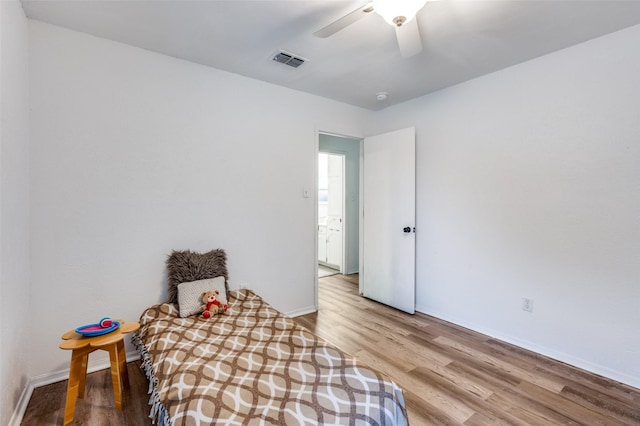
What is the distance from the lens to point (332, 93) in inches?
132

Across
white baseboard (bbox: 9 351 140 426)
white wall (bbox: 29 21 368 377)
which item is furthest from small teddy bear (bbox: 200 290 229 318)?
white baseboard (bbox: 9 351 140 426)

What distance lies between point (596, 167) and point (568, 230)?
52 cm

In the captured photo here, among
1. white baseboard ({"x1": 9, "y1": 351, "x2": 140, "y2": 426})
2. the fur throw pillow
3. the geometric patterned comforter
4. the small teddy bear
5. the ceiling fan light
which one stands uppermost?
the ceiling fan light

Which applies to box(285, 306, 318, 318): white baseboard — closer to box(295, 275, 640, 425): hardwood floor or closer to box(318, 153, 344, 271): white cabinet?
box(295, 275, 640, 425): hardwood floor

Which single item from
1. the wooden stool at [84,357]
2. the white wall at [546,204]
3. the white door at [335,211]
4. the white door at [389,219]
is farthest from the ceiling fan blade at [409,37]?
the white door at [335,211]

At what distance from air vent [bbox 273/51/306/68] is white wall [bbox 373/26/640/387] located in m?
1.61

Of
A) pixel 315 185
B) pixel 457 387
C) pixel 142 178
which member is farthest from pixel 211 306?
pixel 457 387

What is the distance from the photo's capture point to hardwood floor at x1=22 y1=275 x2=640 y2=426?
177 centimetres

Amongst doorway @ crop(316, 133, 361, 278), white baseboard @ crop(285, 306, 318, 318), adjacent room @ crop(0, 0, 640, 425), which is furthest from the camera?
doorway @ crop(316, 133, 361, 278)

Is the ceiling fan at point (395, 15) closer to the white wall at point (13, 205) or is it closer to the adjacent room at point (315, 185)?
the adjacent room at point (315, 185)

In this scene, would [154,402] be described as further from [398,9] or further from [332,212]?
[332,212]

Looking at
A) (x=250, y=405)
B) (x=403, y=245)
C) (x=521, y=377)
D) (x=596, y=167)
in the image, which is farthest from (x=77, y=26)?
(x=521, y=377)

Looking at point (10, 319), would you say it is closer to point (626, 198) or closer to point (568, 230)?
point (568, 230)

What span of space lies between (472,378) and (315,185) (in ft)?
7.52
